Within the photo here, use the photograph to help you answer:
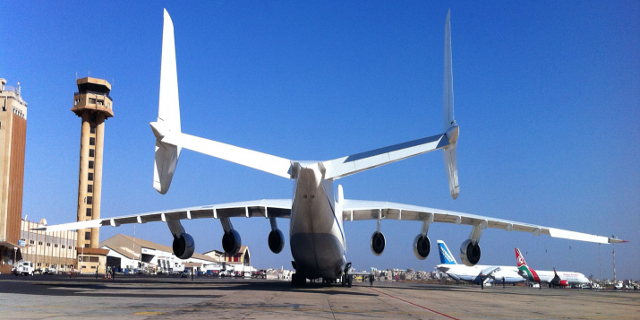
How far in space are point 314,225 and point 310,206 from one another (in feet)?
3.67

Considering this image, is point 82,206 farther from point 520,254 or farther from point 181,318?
point 181,318

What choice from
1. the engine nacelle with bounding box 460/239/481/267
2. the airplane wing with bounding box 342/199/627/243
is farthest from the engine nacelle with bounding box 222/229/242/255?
the engine nacelle with bounding box 460/239/481/267

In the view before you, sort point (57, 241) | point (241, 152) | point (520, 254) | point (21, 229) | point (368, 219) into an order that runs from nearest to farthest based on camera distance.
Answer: point (241, 152) → point (368, 219) → point (520, 254) → point (21, 229) → point (57, 241)

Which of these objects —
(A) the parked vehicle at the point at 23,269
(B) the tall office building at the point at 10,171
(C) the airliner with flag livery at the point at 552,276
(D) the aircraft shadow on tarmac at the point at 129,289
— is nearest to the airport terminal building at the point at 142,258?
(B) the tall office building at the point at 10,171

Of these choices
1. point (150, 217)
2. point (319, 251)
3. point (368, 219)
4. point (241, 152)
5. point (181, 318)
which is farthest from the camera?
point (368, 219)

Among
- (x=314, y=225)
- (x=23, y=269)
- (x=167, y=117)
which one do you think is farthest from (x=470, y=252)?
(x=23, y=269)

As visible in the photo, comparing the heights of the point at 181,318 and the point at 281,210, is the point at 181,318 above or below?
below

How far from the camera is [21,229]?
5956 cm

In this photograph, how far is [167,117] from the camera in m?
11.8

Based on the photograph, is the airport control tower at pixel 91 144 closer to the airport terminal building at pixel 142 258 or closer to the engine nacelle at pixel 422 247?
the airport terminal building at pixel 142 258

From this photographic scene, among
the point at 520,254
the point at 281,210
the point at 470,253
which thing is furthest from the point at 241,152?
the point at 520,254

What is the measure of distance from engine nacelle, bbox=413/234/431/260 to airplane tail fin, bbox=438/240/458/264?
114 feet

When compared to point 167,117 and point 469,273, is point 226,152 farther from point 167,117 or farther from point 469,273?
point 469,273

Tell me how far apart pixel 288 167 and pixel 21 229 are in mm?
56885
